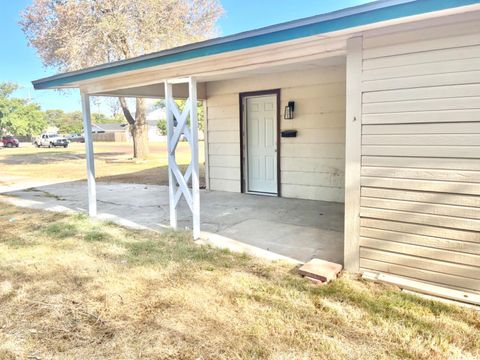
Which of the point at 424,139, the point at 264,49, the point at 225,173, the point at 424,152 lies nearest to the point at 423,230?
the point at 424,152

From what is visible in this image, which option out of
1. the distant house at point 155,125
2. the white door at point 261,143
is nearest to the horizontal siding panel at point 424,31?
the white door at point 261,143

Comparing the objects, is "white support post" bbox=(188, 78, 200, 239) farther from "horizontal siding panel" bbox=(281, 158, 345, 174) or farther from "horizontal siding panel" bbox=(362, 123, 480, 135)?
"horizontal siding panel" bbox=(281, 158, 345, 174)

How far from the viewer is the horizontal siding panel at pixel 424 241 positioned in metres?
2.74

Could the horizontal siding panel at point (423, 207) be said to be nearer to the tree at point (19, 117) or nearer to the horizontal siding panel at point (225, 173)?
the horizontal siding panel at point (225, 173)

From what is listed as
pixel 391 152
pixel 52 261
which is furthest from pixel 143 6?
pixel 391 152

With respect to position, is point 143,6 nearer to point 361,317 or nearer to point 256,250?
point 256,250

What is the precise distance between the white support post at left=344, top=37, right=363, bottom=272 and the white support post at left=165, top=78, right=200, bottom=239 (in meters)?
1.89

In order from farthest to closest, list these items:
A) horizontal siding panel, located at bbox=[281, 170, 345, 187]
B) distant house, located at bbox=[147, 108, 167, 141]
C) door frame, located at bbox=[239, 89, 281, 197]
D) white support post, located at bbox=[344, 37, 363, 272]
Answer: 1. distant house, located at bbox=[147, 108, 167, 141]
2. door frame, located at bbox=[239, 89, 281, 197]
3. horizontal siding panel, located at bbox=[281, 170, 345, 187]
4. white support post, located at bbox=[344, 37, 363, 272]

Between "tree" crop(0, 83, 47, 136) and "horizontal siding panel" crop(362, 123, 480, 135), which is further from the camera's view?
"tree" crop(0, 83, 47, 136)

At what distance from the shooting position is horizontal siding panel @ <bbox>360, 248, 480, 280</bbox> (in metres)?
2.76

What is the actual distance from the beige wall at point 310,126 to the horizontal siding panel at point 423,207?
316 cm

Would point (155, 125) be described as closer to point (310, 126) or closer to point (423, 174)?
point (310, 126)

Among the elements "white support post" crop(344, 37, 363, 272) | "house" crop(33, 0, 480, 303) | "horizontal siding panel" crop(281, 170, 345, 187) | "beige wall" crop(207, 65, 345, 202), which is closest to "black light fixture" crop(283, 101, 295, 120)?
"beige wall" crop(207, 65, 345, 202)

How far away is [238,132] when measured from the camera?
7418mm
